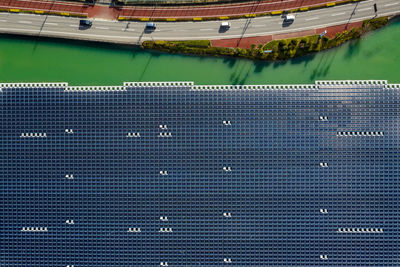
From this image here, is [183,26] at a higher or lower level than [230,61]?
higher

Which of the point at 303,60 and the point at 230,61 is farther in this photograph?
the point at 230,61

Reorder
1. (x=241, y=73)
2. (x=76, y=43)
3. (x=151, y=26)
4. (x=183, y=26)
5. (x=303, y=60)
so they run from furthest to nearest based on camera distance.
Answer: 1. (x=76, y=43)
2. (x=183, y=26)
3. (x=241, y=73)
4. (x=303, y=60)
5. (x=151, y=26)

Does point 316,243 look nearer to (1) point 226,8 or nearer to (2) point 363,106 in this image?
(2) point 363,106

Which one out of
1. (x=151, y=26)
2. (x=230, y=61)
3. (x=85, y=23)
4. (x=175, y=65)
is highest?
(x=85, y=23)

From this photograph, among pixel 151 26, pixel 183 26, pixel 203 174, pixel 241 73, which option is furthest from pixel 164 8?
pixel 203 174

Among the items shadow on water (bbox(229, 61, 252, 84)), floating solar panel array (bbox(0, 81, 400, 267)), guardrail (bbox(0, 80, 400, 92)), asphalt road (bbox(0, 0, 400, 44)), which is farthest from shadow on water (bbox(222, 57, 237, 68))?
floating solar panel array (bbox(0, 81, 400, 267))

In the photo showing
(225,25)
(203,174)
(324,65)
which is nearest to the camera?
(203,174)

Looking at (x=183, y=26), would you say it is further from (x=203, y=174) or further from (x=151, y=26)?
(x=203, y=174)
